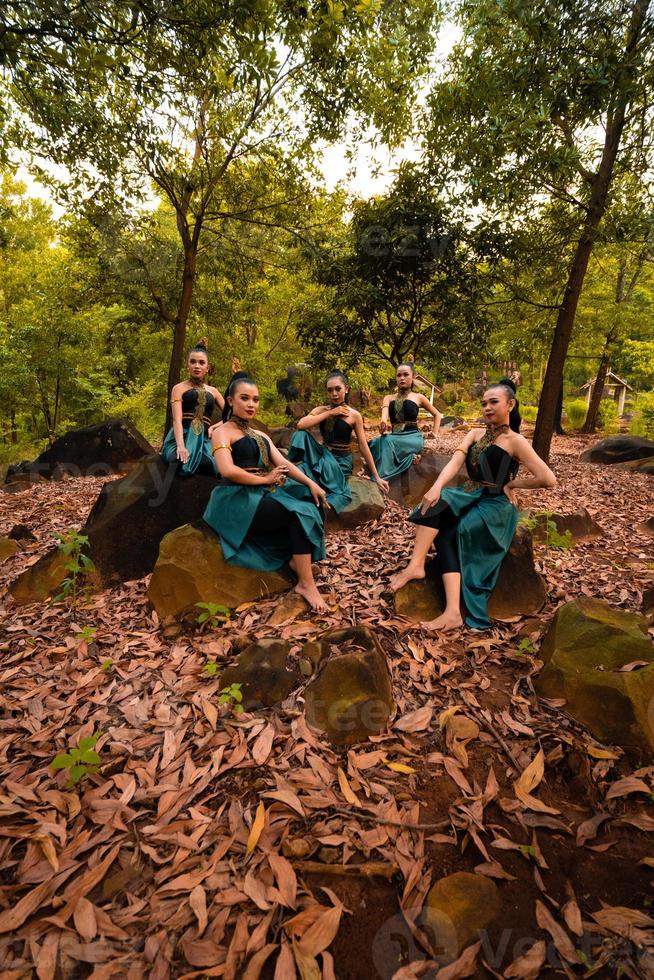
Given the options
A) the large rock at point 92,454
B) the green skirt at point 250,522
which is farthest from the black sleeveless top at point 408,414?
the large rock at point 92,454

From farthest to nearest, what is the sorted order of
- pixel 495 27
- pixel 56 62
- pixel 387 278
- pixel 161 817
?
pixel 387 278
pixel 495 27
pixel 56 62
pixel 161 817

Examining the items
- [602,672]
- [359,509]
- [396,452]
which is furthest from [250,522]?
[396,452]

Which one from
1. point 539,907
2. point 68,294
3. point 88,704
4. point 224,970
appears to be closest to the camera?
point 224,970

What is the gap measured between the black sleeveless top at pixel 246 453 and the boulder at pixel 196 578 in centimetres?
69

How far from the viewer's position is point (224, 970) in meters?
1.63

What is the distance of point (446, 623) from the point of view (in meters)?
3.65

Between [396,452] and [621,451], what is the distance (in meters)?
7.39

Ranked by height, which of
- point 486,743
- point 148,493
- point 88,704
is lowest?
point 88,704

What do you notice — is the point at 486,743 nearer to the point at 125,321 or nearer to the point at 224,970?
the point at 224,970

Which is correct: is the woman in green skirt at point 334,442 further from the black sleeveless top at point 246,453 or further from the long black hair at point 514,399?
the long black hair at point 514,399

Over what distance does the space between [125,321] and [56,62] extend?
24.6ft

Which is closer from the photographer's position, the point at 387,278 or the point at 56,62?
the point at 56,62

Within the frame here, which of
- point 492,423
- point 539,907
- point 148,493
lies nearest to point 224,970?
point 539,907

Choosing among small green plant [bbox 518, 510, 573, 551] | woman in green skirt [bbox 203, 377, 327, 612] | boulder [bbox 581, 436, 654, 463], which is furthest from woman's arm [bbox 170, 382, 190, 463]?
boulder [bbox 581, 436, 654, 463]
